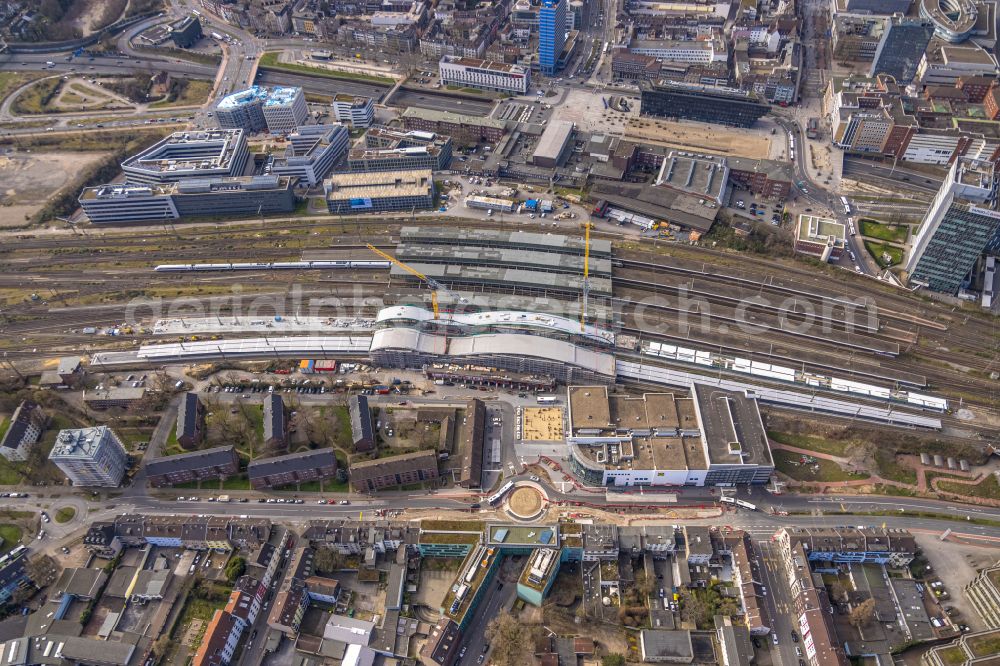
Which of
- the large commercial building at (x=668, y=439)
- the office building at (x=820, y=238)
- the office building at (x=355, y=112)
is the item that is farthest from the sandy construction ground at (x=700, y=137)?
the large commercial building at (x=668, y=439)

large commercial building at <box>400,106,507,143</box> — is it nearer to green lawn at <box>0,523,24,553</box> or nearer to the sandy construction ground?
the sandy construction ground

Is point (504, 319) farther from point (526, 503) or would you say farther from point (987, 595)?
point (987, 595)

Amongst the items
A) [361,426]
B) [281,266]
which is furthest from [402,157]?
[361,426]

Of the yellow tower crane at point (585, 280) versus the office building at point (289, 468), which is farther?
the yellow tower crane at point (585, 280)

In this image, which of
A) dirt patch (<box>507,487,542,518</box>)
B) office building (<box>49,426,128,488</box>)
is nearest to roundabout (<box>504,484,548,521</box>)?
dirt patch (<box>507,487,542,518</box>)

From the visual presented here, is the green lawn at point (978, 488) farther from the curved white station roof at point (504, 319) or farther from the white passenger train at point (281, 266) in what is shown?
the white passenger train at point (281, 266)

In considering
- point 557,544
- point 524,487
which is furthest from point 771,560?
point 524,487

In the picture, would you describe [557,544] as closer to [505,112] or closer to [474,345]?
[474,345]
